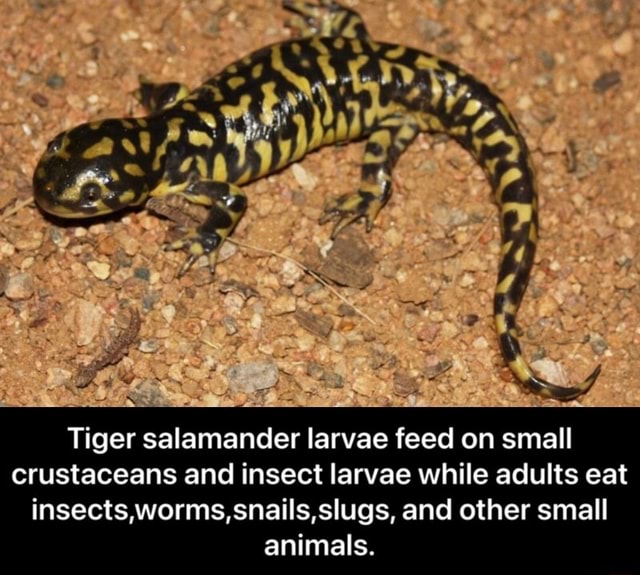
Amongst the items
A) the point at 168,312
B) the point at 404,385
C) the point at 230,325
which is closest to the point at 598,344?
the point at 404,385

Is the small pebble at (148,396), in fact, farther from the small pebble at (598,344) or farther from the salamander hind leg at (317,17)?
the salamander hind leg at (317,17)

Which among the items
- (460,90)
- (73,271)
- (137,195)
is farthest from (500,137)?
(73,271)

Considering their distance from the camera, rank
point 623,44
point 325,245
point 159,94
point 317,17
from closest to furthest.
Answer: point 325,245 → point 159,94 → point 317,17 → point 623,44

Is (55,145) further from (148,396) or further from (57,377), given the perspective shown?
(148,396)

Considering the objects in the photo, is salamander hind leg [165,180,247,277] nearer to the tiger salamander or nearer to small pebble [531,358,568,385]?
the tiger salamander
